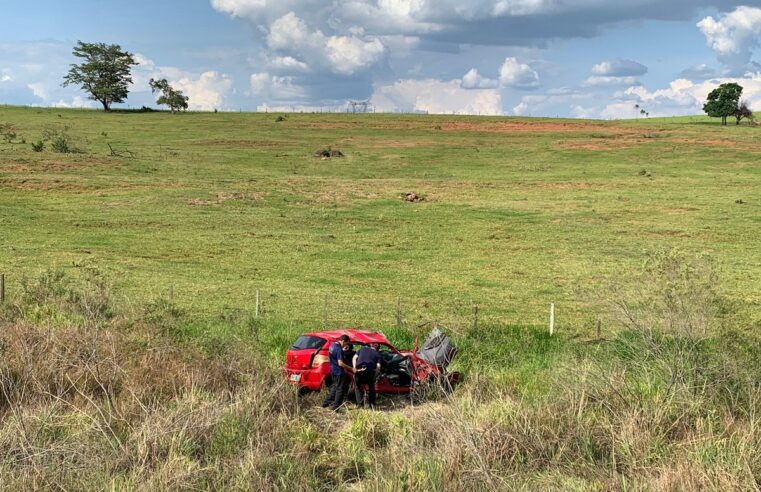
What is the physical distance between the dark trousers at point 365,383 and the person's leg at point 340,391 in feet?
0.89

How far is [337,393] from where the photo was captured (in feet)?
46.6

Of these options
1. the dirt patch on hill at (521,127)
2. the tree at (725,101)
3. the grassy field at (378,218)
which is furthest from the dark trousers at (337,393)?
the tree at (725,101)

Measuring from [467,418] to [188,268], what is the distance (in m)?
24.1

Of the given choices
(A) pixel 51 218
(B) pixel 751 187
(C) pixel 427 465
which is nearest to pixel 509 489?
(C) pixel 427 465

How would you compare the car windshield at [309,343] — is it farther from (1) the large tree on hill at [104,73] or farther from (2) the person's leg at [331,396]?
(1) the large tree on hill at [104,73]

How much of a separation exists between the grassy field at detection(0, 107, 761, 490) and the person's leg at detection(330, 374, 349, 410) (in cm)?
53

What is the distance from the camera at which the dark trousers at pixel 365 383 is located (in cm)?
1446

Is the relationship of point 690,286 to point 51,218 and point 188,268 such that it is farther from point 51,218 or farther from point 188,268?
point 51,218

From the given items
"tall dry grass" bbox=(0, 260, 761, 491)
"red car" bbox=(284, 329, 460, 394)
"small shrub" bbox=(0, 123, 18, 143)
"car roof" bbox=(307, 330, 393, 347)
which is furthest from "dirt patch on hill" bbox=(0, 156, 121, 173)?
"red car" bbox=(284, 329, 460, 394)

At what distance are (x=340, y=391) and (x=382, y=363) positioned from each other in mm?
1464

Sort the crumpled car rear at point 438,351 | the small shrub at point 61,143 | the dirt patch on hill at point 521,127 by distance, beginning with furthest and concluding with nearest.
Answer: the dirt patch on hill at point 521,127 → the small shrub at point 61,143 → the crumpled car rear at point 438,351

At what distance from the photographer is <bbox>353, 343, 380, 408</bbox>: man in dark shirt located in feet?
47.2

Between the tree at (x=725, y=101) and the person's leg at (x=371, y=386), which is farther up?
the tree at (x=725, y=101)

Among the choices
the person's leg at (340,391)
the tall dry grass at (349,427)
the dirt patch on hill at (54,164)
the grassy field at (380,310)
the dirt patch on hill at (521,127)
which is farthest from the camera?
the dirt patch on hill at (521,127)
